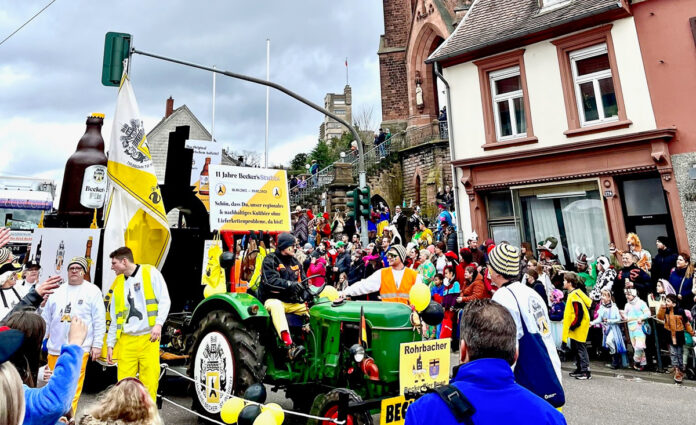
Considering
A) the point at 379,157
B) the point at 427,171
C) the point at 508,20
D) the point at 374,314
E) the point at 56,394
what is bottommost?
the point at 56,394

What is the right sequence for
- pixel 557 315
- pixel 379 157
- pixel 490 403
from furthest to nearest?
1. pixel 379 157
2. pixel 557 315
3. pixel 490 403

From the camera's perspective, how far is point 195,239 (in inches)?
331

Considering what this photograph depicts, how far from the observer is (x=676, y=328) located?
768cm

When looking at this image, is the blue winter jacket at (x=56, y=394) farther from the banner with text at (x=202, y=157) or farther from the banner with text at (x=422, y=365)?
the banner with text at (x=202, y=157)

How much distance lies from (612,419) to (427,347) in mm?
3781

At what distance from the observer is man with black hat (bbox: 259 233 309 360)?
15.6ft

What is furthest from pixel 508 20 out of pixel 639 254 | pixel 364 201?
pixel 639 254

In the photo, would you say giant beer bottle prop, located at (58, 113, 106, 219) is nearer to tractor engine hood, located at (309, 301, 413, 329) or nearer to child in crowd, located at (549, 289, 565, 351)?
tractor engine hood, located at (309, 301, 413, 329)

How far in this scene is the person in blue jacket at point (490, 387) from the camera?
5.37 ft

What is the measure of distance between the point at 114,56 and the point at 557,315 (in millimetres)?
10928

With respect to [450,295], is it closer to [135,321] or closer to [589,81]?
[135,321]

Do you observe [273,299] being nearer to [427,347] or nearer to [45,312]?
[427,347]

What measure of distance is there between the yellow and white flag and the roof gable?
439 inches

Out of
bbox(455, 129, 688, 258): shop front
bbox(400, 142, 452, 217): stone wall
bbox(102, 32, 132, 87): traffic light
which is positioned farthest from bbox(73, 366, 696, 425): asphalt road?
bbox(400, 142, 452, 217): stone wall
